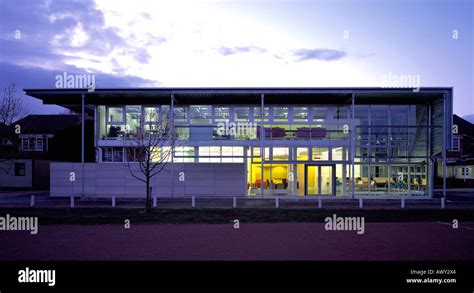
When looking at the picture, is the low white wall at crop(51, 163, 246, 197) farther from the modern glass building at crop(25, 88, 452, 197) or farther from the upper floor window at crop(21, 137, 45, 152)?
the upper floor window at crop(21, 137, 45, 152)

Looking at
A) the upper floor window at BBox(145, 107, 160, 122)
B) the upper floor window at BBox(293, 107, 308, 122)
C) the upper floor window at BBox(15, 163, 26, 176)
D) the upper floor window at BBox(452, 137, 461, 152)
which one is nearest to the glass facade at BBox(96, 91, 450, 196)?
the upper floor window at BBox(293, 107, 308, 122)

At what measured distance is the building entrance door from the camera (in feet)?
93.1

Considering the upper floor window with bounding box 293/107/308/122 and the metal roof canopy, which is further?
the upper floor window with bounding box 293/107/308/122

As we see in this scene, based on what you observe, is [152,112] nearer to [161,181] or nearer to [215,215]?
[161,181]

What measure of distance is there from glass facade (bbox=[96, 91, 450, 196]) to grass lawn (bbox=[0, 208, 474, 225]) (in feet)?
30.0

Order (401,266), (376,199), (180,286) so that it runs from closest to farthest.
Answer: (180,286), (401,266), (376,199)

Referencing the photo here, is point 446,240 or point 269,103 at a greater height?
point 269,103

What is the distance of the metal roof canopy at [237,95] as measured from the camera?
86.4ft

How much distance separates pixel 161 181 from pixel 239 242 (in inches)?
669

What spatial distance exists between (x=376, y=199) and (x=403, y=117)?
729 cm

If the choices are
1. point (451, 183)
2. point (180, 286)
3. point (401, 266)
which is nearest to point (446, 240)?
point (401, 266)

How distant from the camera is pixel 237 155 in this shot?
94.7 ft

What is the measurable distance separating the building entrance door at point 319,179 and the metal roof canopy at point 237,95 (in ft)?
16.5

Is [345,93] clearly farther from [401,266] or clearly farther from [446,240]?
[401,266]
